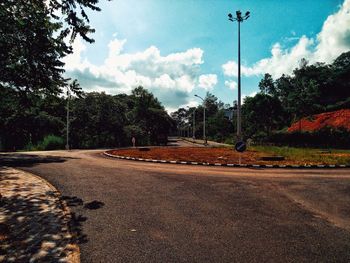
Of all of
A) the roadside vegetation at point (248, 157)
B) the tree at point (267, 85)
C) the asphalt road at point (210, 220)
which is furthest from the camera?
the tree at point (267, 85)

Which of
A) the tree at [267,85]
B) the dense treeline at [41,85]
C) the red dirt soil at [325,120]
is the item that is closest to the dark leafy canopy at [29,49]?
the dense treeline at [41,85]

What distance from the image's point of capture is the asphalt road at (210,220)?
4.06 m

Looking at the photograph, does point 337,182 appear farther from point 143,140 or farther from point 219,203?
point 143,140

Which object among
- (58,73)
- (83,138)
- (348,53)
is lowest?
(83,138)

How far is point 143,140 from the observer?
5044 cm

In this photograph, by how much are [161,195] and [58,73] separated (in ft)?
26.6

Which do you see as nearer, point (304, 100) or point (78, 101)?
point (78, 101)

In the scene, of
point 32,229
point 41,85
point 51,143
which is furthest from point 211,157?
point 51,143

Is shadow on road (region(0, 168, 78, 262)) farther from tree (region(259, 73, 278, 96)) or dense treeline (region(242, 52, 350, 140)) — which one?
tree (region(259, 73, 278, 96))

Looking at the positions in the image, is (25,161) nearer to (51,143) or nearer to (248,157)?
(248,157)

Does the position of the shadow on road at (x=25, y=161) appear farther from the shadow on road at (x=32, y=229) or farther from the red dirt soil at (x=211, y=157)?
the shadow on road at (x=32, y=229)

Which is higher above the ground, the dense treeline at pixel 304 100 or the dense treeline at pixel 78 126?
the dense treeline at pixel 304 100

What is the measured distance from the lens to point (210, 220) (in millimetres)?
5617

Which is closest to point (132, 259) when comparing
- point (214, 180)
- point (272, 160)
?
point (214, 180)
